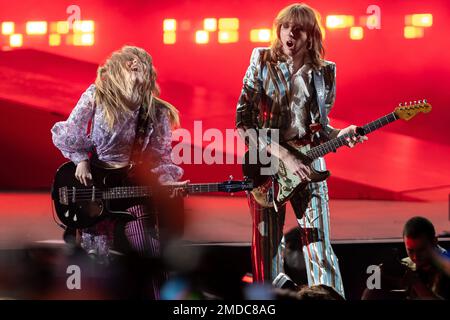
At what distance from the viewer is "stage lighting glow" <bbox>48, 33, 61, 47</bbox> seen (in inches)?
211

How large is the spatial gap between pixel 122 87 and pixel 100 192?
57 cm

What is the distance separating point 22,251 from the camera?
4730mm

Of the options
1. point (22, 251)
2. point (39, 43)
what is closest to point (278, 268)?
point (22, 251)

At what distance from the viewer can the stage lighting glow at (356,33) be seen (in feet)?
18.0

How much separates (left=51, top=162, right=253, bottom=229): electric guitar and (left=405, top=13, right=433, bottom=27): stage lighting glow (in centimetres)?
188

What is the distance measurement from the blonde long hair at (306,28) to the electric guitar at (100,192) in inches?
28.5

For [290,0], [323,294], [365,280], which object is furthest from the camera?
[290,0]

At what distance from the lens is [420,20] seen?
5.46 m

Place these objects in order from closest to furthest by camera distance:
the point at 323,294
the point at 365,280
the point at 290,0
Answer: the point at 323,294, the point at 365,280, the point at 290,0

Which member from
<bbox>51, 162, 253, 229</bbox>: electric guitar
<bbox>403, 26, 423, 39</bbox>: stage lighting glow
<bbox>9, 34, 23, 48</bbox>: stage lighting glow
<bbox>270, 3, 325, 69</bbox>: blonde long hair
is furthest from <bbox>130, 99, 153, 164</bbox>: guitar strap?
<bbox>403, 26, 423, 39</bbox>: stage lighting glow

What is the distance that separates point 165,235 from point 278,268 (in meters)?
0.64

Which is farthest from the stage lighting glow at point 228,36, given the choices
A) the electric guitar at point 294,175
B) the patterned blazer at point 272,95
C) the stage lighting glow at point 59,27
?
the electric guitar at point 294,175
